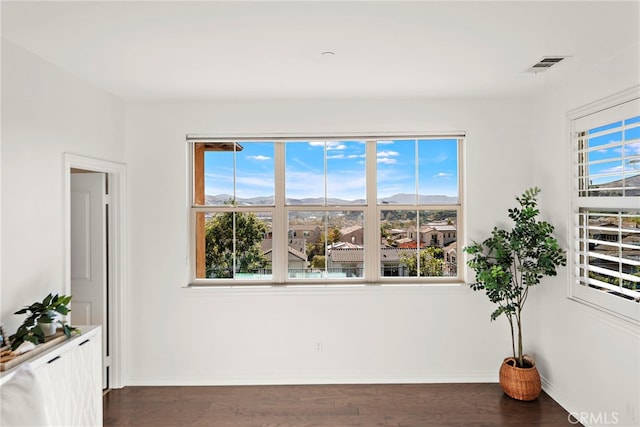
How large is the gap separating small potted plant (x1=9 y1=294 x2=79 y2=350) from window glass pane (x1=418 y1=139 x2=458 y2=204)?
9.80ft

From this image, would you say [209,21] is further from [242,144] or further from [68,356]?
[68,356]

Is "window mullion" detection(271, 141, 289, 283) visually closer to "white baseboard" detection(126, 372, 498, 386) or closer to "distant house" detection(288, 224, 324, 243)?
"distant house" detection(288, 224, 324, 243)

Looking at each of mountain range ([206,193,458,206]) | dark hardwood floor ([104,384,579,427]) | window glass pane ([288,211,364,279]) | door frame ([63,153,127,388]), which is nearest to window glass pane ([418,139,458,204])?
mountain range ([206,193,458,206])

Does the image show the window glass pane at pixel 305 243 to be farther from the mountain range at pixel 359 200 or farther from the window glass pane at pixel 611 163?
the window glass pane at pixel 611 163

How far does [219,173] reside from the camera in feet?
12.9

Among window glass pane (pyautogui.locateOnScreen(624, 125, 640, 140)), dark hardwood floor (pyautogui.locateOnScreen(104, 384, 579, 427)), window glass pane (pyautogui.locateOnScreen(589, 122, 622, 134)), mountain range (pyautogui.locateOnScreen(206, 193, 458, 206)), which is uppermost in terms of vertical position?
window glass pane (pyautogui.locateOnScreen(589, 122, 622, 134))

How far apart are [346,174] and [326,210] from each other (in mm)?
395

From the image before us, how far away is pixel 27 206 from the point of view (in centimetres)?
253

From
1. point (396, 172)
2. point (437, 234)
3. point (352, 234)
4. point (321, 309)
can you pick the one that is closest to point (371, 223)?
point (352, 234)

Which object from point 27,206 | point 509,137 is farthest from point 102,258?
point 509,137

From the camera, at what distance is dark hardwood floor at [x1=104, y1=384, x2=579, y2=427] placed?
121 inches

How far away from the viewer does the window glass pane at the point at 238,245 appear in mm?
3920

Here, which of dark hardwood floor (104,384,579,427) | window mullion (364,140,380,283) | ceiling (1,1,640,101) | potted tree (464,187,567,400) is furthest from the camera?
window mullion (364,140,380,283)

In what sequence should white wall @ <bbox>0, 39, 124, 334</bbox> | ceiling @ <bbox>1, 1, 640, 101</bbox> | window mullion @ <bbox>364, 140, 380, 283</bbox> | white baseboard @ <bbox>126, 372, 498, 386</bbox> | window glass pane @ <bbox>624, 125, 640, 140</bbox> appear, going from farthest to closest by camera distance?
window mullion @ <bbox>364, 140, 380, 283</bbox> < white baseboard @ <bbox>126, 372, 498, 386</bbox> < window glass pane @ <bbox>624, 125, 640, 140</bbox> < white wall @ <bbox>0, 39, 124, 334</bbox> < ceiling @ <bbox>1, 1, 640, 101</bbox>
